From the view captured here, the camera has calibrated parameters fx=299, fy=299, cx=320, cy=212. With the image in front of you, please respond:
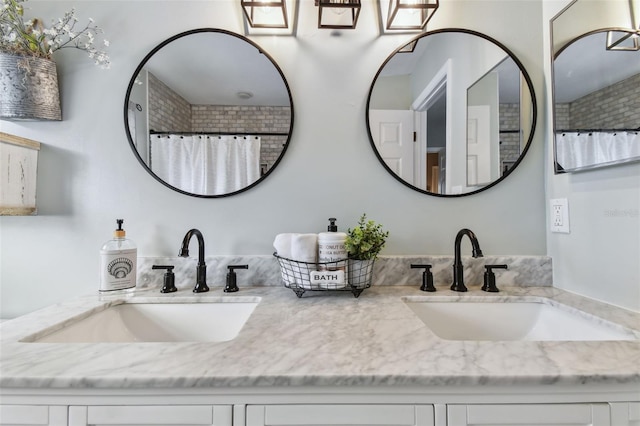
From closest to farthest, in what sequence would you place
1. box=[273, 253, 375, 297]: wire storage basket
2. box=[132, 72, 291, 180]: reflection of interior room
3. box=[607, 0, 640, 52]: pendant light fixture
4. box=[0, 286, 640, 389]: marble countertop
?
box=[0, 286, 640, 389]: marble countertop, box=[607, 0, 640, 52]: pendant light fixture, box=[273, 253, 375, 297]: wire storage basket, box=[132, 72, 291, 180]: reflection of interior room

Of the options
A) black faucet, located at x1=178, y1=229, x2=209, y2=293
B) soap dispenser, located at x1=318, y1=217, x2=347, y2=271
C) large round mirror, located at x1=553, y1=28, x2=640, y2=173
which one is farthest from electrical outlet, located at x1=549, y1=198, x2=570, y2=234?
black faucet, located at x1=178, y1=229, x2=209, y2=293

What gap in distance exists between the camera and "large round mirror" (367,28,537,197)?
4.20ft

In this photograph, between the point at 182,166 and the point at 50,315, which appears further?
the point at 182,166

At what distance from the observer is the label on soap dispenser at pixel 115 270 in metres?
1.15

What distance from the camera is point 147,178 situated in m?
1.29

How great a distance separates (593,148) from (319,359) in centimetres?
113

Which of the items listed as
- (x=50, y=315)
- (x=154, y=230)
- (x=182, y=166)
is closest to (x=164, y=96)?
(x=182, y=166)

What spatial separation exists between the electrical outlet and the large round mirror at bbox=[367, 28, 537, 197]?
215 mm

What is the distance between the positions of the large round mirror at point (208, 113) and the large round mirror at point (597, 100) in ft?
3.53

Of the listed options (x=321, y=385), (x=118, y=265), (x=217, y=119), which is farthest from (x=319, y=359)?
(x=217, y=119)

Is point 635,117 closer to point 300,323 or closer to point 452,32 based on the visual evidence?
point 452,32

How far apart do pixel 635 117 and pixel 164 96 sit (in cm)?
166

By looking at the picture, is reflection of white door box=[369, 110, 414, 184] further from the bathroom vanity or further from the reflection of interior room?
the bathroom vanity

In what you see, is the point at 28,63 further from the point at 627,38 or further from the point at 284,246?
the point at 627,38
